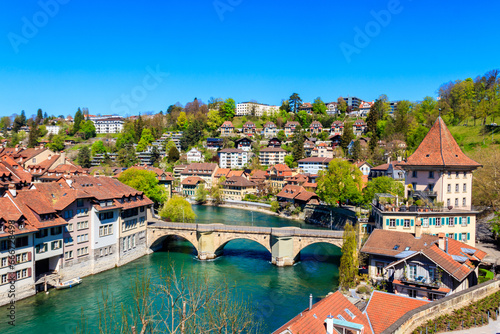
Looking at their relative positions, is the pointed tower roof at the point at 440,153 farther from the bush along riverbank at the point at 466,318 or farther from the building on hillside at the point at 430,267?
the bush along riverbank at the point at 466,318

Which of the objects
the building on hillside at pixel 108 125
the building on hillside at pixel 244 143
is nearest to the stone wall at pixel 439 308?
the building on hillside at pixel 244 143

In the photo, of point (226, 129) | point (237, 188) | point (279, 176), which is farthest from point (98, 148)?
point (279, 176)

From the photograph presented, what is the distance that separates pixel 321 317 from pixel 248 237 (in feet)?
76.7

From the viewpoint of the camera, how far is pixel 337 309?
17562 millimetres

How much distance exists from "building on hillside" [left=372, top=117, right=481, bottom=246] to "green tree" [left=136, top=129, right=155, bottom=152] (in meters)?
97.2

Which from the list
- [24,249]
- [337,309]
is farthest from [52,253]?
[337,309]

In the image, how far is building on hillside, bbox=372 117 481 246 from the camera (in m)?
32.4

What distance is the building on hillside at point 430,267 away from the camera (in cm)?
2248

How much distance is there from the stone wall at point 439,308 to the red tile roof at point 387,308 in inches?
39.2

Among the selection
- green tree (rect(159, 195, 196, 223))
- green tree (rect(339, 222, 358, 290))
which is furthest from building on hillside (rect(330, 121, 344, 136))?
green tree (rect(339, 222, 358, 290))

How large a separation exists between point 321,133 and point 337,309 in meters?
Answer: 110

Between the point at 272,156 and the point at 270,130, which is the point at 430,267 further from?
the point at 270,130

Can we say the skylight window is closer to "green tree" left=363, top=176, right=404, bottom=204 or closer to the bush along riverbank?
the bush along riverbank

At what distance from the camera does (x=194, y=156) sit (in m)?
113
